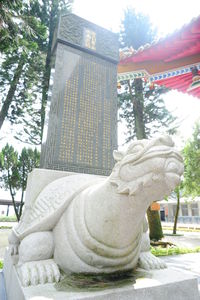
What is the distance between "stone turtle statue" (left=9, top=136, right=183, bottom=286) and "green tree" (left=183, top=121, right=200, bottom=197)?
492 inches

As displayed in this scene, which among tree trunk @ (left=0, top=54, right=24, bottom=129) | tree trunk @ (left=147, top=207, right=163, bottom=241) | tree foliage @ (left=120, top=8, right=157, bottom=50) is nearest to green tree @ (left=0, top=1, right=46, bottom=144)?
tree trunk @ (left=0, top=54, right=24, bottom=129)

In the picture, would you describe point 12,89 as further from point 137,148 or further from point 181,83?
point 137,148

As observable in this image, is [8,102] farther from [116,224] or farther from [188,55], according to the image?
[116,224]

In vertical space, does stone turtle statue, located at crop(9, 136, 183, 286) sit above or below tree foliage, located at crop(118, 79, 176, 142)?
below

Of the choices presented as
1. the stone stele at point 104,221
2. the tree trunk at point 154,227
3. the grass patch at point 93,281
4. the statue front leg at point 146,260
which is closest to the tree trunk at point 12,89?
the tree trunk at point 154,227

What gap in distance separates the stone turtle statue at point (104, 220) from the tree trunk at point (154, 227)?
7.12 metres

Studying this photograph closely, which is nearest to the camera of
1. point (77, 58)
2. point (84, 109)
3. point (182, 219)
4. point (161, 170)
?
point (161, 170)

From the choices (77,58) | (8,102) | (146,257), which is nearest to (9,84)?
(8,102)

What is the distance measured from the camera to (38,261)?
5.88ft

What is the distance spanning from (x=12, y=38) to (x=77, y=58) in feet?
18.7

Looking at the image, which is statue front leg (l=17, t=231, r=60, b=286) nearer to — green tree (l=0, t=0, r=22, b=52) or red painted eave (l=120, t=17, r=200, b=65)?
red painted eave (l=120, t=17, r=200, b=65)

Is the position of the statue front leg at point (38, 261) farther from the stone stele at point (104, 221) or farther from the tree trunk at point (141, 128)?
the tree trunk at point (141, 128)

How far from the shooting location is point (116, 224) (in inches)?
61.2

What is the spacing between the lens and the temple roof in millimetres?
6180
